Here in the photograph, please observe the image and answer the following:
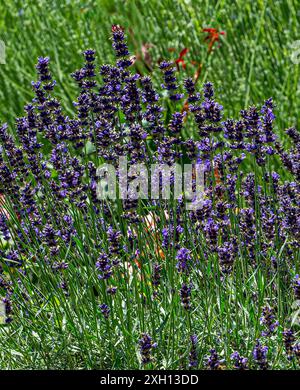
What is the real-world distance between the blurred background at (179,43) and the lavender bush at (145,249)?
88.3 inches

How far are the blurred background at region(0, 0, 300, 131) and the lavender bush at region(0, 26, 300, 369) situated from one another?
2242 millimetres

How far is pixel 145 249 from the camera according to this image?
129 inches

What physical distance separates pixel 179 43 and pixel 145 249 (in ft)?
9.70

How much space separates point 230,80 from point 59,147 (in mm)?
2895

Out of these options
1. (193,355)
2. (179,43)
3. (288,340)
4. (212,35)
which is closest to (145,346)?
(193,355)

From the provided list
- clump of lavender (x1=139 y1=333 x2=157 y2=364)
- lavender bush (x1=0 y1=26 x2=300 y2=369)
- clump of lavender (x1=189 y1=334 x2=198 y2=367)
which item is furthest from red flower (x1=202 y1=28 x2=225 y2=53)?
clump of lavender (x1=139 y1=333 x2=157 y2=364)

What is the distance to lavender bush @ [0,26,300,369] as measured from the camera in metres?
2.83

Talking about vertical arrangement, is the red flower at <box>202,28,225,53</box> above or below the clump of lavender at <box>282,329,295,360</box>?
above

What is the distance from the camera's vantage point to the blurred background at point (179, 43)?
5590mm

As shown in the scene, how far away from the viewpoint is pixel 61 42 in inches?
249

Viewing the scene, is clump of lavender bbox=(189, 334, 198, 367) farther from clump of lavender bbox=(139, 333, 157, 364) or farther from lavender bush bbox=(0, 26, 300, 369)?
clump of lavender bbox=(139, 333, 157, 364)

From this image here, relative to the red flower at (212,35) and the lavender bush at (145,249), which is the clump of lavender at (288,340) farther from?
A: the red flower at (212,35)

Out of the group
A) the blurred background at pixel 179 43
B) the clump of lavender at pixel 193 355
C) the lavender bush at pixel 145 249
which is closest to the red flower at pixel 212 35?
the blurred background at pixel 179 43

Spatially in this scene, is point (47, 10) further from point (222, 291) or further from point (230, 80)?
point (222, 291)
